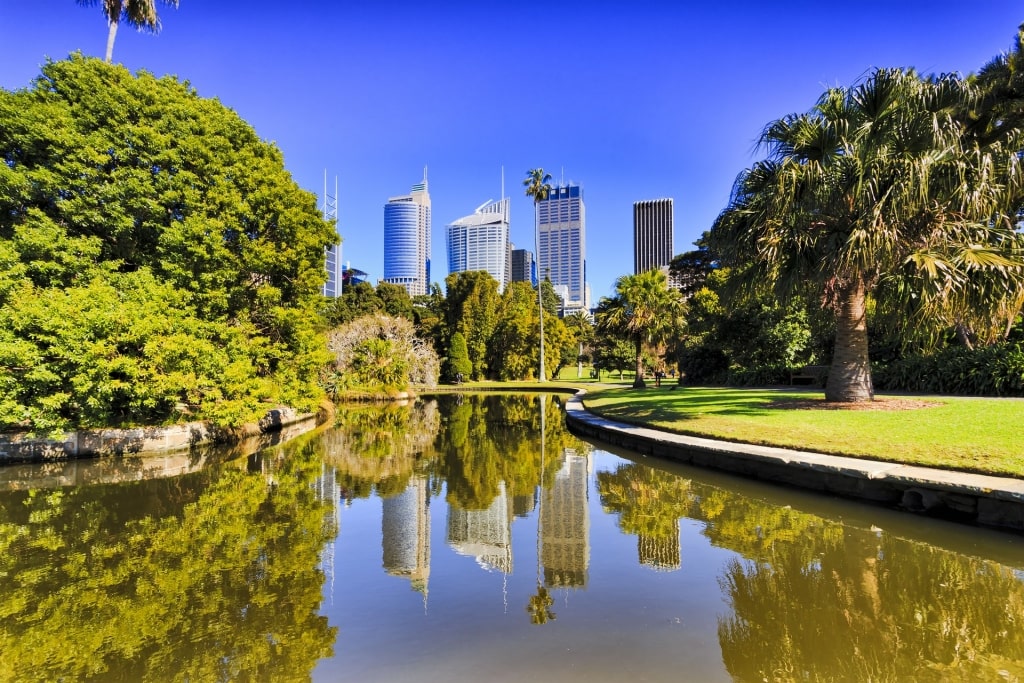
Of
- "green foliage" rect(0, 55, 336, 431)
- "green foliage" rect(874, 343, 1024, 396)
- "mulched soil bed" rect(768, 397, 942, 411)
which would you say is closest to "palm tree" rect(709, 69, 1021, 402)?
A: "mulched soil bed" rect(768, 397, 942, 411)

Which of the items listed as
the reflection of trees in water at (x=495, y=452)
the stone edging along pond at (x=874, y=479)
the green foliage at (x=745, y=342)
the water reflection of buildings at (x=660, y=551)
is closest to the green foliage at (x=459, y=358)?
the green foliage at (x=745, y=342)

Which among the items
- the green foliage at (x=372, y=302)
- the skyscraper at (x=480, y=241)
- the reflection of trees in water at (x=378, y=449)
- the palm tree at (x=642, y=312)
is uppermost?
the skyscraper at (x=480, y=241)

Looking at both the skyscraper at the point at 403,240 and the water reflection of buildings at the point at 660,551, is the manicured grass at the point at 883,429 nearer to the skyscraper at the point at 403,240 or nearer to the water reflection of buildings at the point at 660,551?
the water reflection of buildings at the point at 660,551

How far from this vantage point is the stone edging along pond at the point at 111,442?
1181 centimetres

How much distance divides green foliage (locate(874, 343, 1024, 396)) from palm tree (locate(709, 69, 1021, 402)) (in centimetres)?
451

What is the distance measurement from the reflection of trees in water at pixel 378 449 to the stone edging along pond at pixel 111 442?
3.20m

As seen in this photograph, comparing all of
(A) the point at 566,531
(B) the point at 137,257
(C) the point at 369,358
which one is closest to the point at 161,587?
(A) the point at 566,531

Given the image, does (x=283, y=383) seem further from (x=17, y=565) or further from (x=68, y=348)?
(x=17, y=565)

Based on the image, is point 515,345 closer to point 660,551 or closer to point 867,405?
point 867,405

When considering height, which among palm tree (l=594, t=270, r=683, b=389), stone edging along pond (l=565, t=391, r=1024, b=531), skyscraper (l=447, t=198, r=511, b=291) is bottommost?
stone edging along pond (l=565, t=391, r=1024, b=531)

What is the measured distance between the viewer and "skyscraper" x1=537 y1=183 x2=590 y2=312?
149m

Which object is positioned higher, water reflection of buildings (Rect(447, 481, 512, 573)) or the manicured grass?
the manicured grass

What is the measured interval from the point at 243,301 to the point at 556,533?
14732mm

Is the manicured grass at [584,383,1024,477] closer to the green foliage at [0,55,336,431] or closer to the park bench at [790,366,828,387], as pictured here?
the park bench at [790,366,828,387]
